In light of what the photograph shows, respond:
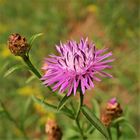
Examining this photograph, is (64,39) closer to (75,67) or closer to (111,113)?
(111,113)

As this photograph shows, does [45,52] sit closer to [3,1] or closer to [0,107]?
[3,1]

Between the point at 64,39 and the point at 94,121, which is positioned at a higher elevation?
the point at 64,39

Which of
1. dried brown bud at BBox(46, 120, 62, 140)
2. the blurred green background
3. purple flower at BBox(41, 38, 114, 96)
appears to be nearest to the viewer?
purple flower at BBox(41, 38, 114, 96)

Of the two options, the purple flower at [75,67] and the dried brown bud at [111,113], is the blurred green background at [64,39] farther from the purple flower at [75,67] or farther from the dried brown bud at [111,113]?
the purple flower at [75,67]

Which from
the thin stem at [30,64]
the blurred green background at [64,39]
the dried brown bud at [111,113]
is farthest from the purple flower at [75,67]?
the blurred green background at [64,39]

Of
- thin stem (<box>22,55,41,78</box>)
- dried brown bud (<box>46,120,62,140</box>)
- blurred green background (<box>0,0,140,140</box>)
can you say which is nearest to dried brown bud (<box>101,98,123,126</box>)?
dried brown bud (<box>46,120,62,140</box>)

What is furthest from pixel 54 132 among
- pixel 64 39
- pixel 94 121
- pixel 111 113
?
pixel 64 39

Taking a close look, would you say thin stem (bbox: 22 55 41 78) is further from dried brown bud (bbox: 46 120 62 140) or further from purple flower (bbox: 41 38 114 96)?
dried brown bud (bbox: 46 120 62 140)

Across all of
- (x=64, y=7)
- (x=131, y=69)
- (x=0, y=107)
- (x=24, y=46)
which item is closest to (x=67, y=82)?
(x=24, y=46)
